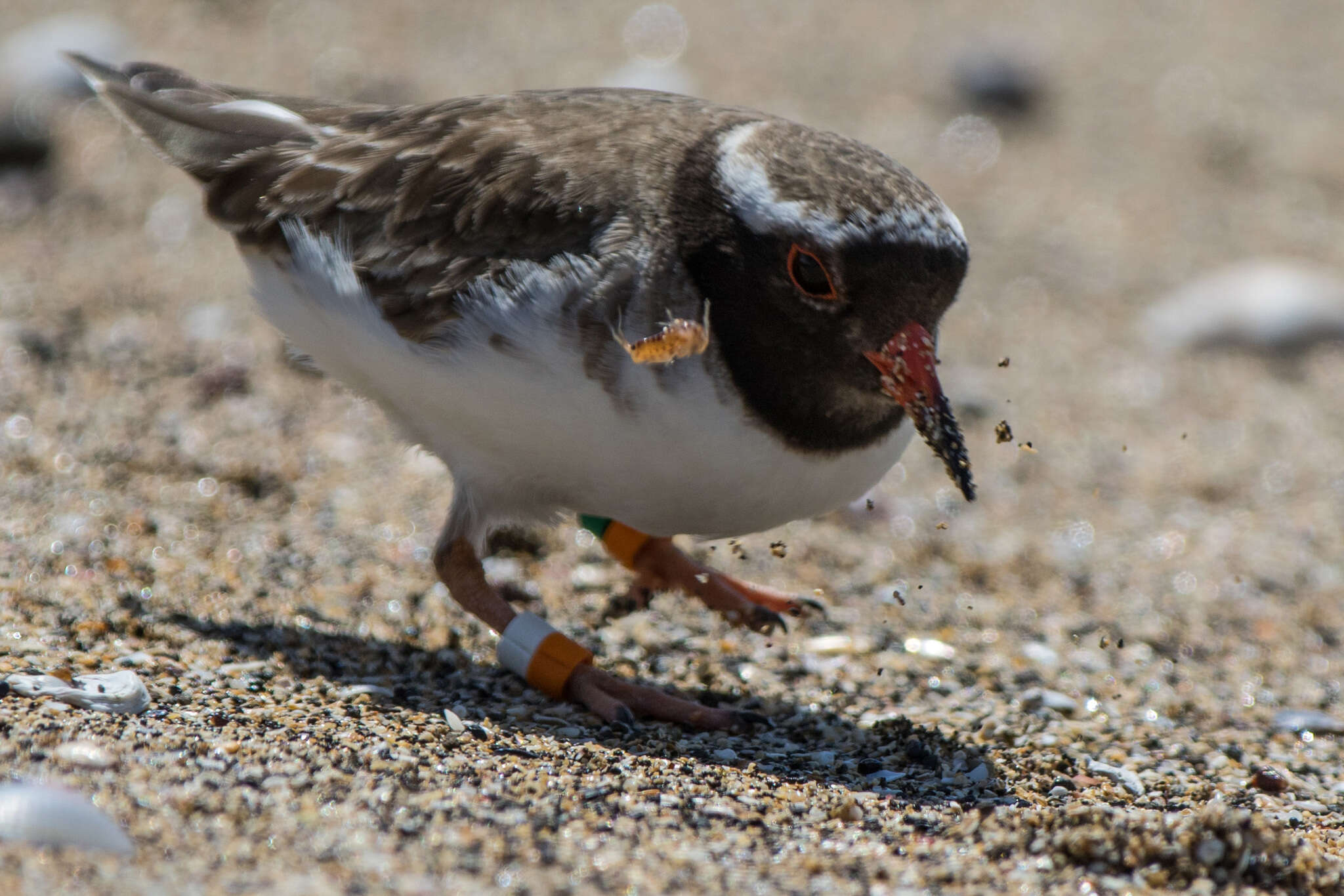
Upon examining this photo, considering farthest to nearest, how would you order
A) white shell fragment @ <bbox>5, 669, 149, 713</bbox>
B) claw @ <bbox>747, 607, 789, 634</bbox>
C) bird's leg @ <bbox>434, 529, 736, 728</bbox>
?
claw @ <bbox>747, 607, 789, 634</bbox> → bird's leg @ <bbox>434, 529, 736, 728</bbox> → white shell fragment @ <bbox>5, 669, 149, 713</bbox>

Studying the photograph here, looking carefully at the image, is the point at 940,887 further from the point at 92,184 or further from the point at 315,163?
the point at 92,184

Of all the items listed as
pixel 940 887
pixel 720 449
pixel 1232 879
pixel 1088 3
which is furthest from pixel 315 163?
pixel 1088 3

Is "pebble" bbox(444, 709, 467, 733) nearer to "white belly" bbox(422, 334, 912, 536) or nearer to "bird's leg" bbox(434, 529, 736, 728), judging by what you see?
"bird's leg" bbox(434, 529, 736, 728)

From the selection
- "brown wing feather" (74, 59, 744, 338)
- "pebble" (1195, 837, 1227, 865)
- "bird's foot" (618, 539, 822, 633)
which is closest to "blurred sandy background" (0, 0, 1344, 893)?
"pebble" (1195, 837, 1227, 865)

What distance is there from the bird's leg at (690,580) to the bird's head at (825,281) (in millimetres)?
888

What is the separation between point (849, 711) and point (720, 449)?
102cm

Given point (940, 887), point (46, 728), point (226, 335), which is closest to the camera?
point (940, 887)

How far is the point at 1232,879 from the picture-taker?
110 inches

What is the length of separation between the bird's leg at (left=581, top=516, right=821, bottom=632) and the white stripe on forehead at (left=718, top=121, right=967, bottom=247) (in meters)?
1.27

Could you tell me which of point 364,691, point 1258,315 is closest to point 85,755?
point 364,691

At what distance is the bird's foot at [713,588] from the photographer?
13.8ft

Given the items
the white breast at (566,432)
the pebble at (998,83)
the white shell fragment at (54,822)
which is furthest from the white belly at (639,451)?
the pebble at (998,83)

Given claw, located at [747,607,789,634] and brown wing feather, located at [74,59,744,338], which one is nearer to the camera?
brown wing feather, located at [74,59,744,338]

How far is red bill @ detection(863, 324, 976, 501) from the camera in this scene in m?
3.27
